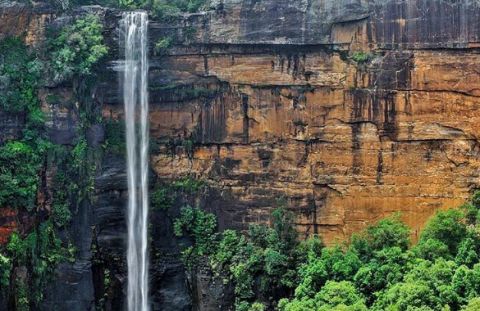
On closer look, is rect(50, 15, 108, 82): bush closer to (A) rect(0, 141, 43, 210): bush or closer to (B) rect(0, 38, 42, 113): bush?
(B) rect(0, 38, 42, 113): bush

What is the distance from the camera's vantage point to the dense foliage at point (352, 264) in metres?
18.1

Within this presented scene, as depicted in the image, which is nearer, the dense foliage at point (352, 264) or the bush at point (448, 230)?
the dense foliage at point (352, 264)

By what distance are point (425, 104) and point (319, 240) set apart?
14.0ft

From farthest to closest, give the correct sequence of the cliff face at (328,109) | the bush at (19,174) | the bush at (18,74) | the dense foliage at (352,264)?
the bush at (18,74) < the bush at (19,174) < the cliff face at (328,109) < the dense foliage at (352,264)

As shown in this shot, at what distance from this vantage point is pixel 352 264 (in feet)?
67.1

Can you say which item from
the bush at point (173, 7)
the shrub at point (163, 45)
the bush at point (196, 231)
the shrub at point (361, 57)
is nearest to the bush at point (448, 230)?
the shrub at point (361, 57)

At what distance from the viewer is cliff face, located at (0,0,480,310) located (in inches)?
825

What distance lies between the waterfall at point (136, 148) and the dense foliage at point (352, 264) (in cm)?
114

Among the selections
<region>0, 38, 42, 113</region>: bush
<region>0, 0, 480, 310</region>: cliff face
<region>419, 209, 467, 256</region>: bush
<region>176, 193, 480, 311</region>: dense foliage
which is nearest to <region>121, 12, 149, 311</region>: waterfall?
<region>0, 0, 480, 310</region>: cliff face

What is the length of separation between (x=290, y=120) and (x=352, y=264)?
166 inches

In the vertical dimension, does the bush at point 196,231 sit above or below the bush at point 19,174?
below

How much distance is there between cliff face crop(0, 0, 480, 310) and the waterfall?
0.26 m

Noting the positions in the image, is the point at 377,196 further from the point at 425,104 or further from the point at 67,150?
the point at 67,150

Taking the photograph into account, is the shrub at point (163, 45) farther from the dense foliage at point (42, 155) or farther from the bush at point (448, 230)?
the bush at point (448, 230)
